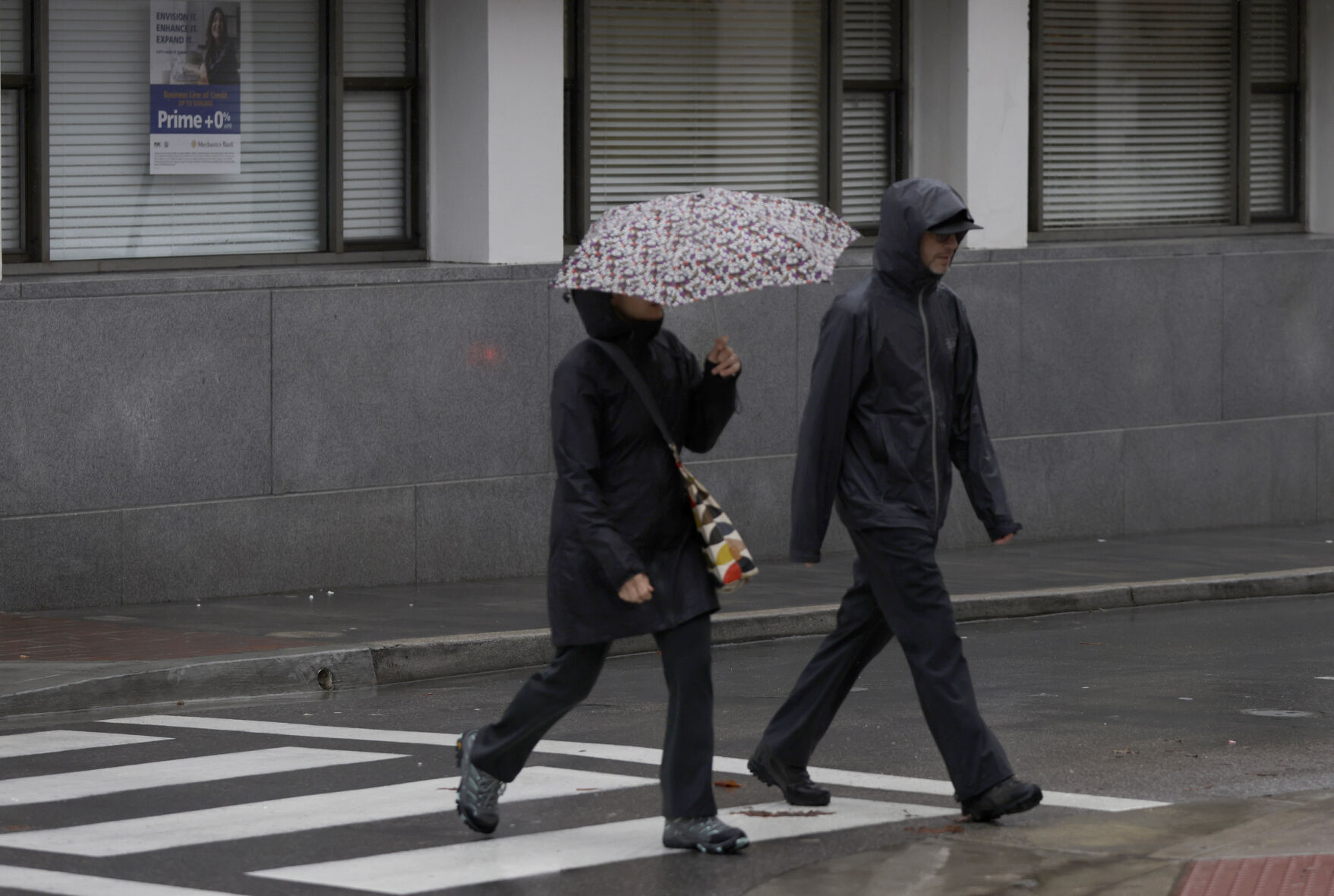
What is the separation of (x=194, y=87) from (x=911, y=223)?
7.39 m

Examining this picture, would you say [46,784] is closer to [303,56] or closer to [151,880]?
[151,880]

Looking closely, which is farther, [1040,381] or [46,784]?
[1040,381]

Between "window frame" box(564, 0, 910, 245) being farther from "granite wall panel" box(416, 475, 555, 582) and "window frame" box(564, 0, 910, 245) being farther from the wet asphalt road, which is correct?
the wet asphalt road

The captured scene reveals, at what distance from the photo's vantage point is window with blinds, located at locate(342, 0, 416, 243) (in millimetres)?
15227

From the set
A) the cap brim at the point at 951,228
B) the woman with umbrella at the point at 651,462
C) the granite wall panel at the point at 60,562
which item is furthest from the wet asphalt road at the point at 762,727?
the granite wall panel at the point at 60,562

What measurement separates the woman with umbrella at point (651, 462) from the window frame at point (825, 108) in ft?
27.6

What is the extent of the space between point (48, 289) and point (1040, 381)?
724 cm

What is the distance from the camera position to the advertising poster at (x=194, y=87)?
14344mm

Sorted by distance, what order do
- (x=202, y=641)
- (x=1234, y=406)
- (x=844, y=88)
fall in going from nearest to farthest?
(x=202, y=641)
(x=844, y=88)
(x=1234, y=406)

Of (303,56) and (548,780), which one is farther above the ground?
(303,56)

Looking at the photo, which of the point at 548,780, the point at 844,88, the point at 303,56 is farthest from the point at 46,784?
the point at 844,88

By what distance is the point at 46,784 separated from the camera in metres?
8.87

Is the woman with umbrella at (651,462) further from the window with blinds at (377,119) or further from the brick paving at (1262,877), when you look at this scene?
the window with blinds at (377,119)

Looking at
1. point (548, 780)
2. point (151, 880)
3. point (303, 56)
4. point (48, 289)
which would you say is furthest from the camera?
point (303, 56)
